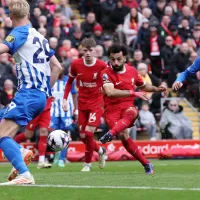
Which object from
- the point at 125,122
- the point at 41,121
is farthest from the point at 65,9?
the point at 125,122

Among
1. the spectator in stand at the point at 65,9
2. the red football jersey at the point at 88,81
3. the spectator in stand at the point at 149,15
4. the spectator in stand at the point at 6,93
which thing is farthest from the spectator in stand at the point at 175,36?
the red football jersey at the point at 88,81

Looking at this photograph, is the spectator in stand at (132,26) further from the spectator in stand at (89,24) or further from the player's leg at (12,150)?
the player's leg at (12,150)

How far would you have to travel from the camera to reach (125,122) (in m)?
13.7

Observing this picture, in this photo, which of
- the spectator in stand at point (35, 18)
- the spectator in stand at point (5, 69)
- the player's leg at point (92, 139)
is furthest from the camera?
the spectator in stand at point (35, 18)

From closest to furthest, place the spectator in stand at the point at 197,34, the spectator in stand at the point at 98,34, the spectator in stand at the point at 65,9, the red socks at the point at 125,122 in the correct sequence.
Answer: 1. the red socks at the point at 125,122
2. the spectator in stand at the point at 98,34
3. the spectator in stand at the point at 65,9
4. the spectator in stand at the point at 197,34

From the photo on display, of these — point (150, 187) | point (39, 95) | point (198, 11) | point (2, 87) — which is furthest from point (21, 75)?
point (198, 11)

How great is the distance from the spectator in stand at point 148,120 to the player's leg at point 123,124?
9.18m

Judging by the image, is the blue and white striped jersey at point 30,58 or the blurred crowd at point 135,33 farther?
the blurred crowd at point 135,33

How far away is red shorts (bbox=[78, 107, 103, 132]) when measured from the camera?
644 inches

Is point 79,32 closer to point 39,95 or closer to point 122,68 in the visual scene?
point 122,68

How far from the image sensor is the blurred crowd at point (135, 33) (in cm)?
2398

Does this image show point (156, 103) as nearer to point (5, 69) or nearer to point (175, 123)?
point (175, 123)

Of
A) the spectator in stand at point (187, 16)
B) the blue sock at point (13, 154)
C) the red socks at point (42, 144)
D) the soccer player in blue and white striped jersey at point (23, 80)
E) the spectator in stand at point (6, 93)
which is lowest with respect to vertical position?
the red socks at point (42, 144)

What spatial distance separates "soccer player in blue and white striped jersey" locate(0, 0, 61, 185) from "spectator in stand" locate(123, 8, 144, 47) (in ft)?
51.8
